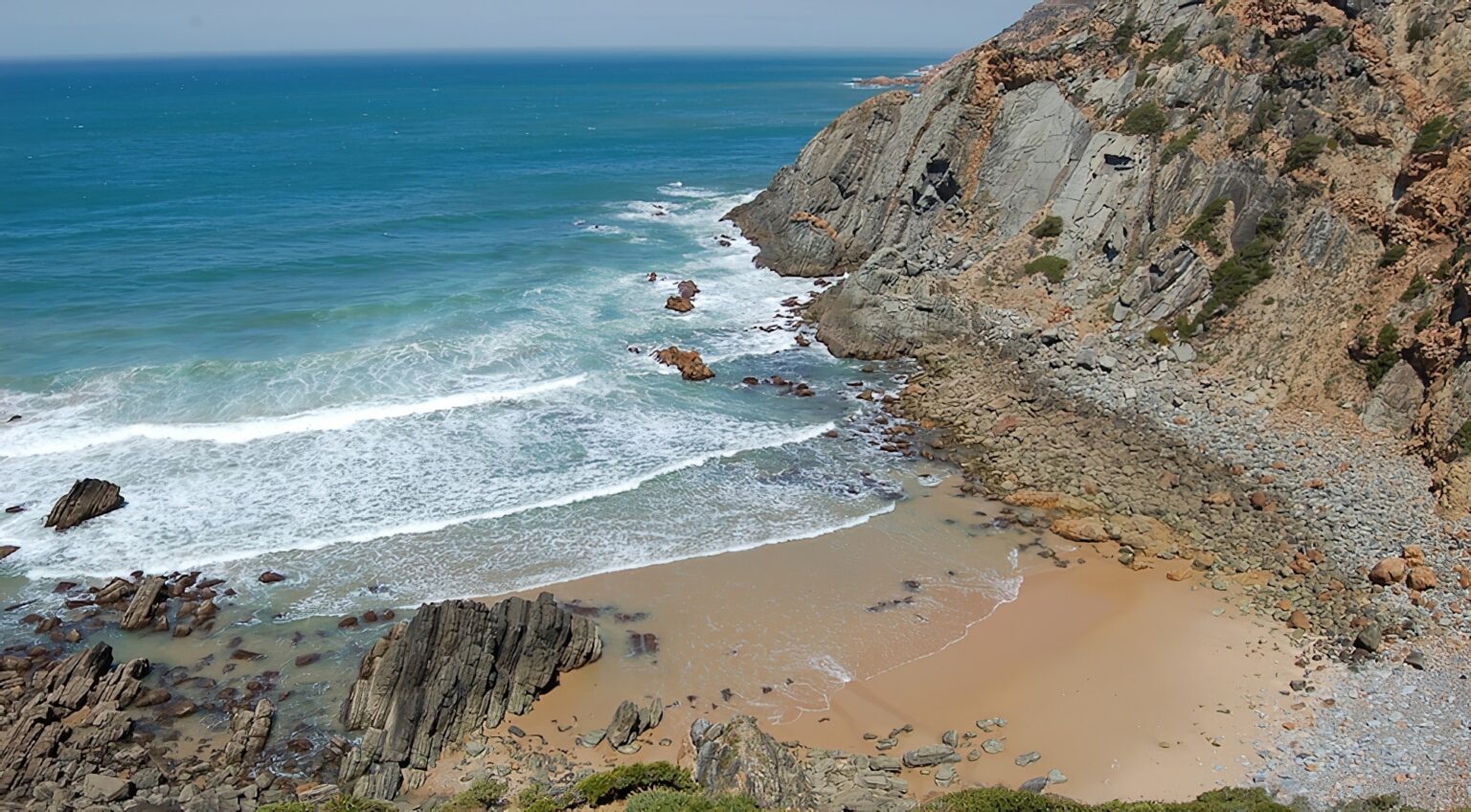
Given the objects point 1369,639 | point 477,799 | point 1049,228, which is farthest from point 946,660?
point 1049,228

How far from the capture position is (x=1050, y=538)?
1072 inches

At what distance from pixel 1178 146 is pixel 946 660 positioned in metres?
28.3

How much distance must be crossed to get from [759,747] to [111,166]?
91052mm

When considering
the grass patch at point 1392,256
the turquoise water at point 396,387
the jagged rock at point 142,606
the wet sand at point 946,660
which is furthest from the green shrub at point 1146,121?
the jagged rock at point 142,606

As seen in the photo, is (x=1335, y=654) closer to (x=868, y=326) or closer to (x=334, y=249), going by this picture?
(x=868, y=326)

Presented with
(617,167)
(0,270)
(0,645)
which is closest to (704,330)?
(0,645)

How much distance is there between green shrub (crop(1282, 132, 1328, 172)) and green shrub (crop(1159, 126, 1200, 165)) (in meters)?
4.54

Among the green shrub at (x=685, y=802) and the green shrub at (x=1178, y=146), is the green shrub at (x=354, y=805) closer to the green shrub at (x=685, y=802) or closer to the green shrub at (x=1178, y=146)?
the green shrub at (x=685, y=802)

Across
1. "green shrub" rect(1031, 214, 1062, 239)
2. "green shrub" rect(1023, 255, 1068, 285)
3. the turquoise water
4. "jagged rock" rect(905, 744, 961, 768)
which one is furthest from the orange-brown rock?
"jagged rock" rect(905, 744, 961, 768)

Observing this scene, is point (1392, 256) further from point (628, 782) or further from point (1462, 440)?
point (628, 782)

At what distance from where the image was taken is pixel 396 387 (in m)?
37.5

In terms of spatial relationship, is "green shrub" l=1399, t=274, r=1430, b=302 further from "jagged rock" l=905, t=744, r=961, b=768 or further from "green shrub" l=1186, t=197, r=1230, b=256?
"jagged rock" l=905, t=744, r=961, b=768

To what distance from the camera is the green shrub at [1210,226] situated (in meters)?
36.4

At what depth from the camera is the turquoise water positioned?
1080 inches
